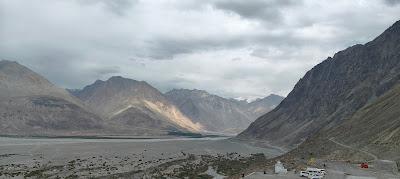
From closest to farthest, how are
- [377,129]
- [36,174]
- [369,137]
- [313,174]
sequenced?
[313,174]
[36,174]
[369,137]
[377,129]

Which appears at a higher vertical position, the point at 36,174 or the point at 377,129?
the point at 377,129

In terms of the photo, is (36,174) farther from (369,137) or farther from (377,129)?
(377,129)

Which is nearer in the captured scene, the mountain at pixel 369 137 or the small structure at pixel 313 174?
the small structure at pixel 313 174

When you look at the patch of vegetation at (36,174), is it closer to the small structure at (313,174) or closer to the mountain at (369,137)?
the small structure at (313,174)

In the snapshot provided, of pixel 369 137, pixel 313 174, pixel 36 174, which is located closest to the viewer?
pixel 313 174

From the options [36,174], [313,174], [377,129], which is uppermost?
[377,129]

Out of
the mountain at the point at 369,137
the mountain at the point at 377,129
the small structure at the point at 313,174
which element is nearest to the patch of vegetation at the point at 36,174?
the small structure at the point at 313,174

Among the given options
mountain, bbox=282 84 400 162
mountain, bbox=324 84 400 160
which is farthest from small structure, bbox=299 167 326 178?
mountain, bbox=324 84 400 160

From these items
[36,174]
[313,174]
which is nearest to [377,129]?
[313,174]

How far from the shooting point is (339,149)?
12500cm

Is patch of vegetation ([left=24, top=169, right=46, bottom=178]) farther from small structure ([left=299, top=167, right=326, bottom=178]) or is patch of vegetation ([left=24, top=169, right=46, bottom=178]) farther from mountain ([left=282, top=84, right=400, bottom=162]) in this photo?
mountain ([left=282, top=84, right=400, bottom=162])

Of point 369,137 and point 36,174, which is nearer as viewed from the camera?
point 36,174

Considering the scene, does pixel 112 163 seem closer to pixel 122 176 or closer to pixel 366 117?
pixel 122 176

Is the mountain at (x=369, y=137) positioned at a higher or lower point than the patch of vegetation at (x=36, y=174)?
higher
